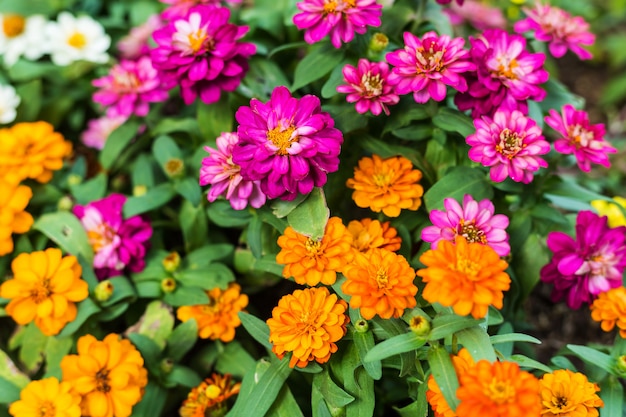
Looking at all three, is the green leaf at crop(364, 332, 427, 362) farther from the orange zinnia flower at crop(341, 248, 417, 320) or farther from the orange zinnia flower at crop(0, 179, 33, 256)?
the orange zinnia flower at crop(0, 179, 33, 256)

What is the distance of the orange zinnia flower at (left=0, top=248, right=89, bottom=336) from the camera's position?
155cm

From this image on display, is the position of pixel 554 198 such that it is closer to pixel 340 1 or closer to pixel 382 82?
pixel 382 82

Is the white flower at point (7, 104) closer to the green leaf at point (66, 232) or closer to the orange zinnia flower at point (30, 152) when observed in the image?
the orange zinnia flower at point (30, 152)

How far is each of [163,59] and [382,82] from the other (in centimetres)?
59

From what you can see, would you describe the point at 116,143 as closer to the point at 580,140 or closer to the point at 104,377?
the point at 104,377

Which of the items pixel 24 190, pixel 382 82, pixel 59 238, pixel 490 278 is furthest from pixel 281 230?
pixel 24 190

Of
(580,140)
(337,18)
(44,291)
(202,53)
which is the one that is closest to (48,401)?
(44,291)

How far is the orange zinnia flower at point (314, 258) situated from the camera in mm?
1376

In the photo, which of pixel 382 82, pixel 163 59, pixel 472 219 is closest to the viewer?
pixel 472 219

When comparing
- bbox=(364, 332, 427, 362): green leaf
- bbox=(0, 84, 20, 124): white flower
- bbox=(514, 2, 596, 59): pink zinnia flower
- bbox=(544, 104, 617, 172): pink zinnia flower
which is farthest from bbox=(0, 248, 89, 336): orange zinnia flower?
bbox=(514, 2, 596, 59): pink zinnia flower

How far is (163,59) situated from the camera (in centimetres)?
165

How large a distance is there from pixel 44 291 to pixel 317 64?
91 cm

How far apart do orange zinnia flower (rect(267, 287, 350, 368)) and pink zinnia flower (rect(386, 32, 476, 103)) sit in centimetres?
53

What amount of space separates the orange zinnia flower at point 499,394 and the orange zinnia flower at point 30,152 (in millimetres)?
1414
